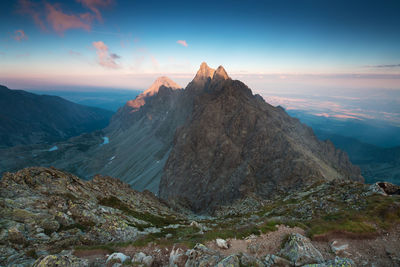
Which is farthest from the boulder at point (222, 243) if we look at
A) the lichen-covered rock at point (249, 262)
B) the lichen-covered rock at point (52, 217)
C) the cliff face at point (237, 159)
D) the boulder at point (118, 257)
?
the cliff face at point (237, 159)

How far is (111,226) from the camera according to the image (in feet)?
79.7

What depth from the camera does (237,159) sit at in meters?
102

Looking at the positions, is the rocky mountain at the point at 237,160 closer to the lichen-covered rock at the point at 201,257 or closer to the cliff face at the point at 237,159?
the cliff face at the point at 237,159

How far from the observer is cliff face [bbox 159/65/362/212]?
73.8 m

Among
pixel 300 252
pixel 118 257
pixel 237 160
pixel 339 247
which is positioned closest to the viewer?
pixel 300 252

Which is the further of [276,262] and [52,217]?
[52,217]

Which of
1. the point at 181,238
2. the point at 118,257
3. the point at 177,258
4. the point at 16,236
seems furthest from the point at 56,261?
the point at 181,238

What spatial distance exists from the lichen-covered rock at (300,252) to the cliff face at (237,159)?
5088 cm

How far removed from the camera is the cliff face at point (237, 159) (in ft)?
242

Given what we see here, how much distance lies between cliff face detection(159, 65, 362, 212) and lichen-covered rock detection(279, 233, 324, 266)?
50.9m

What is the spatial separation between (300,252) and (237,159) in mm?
88984

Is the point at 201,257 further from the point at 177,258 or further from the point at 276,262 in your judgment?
the point at 276,262

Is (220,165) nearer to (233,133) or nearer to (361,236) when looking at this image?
(233,133)

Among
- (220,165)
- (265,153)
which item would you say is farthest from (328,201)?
(220,165)
